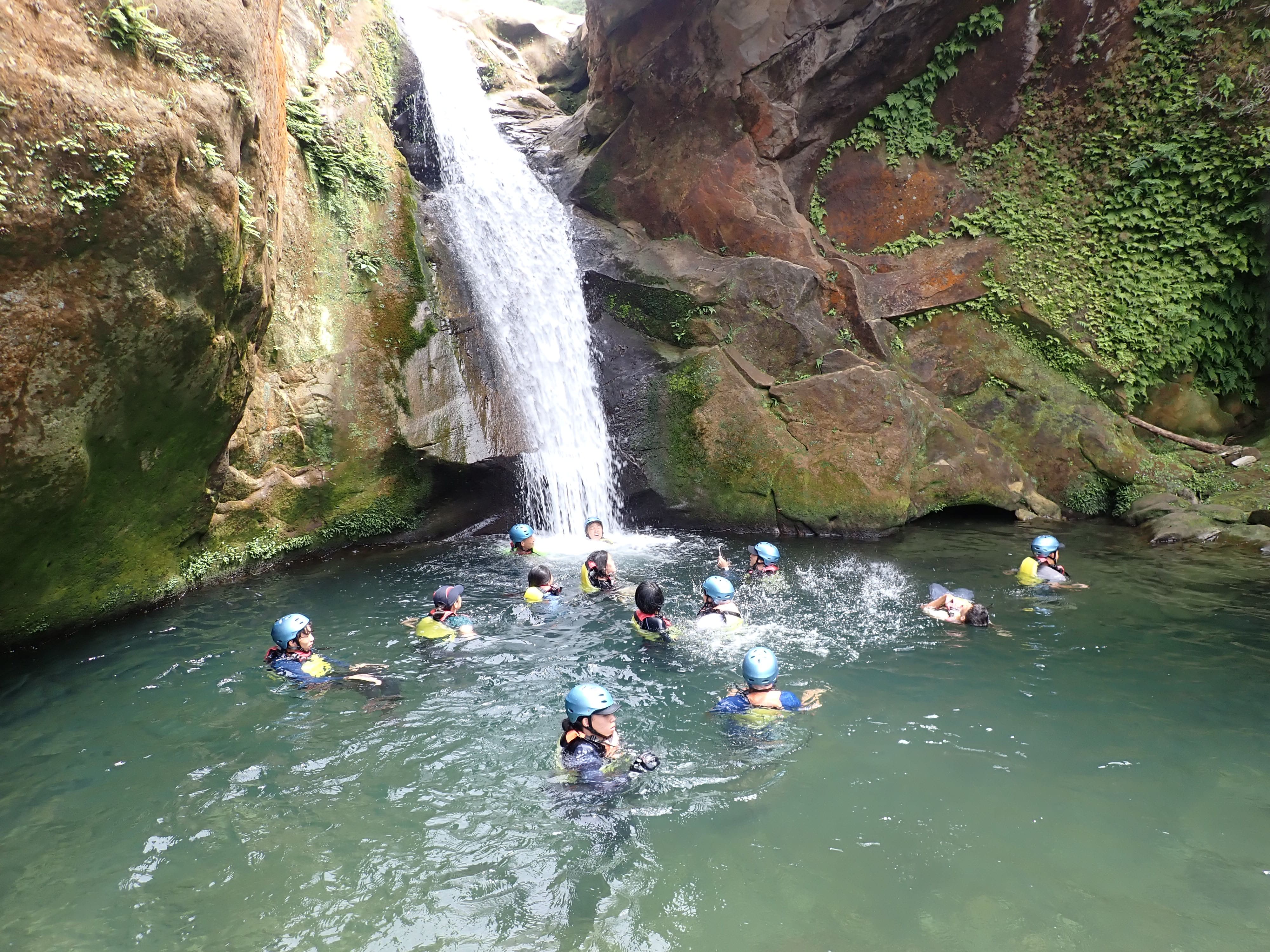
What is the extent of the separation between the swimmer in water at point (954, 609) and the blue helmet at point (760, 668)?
3246mm

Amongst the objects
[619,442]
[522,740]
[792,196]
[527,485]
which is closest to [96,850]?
[522,740]

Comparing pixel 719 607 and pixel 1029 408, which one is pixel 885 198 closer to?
pixel 1029 408

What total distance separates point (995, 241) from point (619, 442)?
822 cm

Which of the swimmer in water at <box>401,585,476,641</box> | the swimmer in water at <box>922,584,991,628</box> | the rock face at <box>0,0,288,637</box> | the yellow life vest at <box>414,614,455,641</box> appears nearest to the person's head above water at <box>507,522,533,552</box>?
the swimmer in water at <box>401,585,476,641</box>

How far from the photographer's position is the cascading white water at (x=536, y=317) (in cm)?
1349

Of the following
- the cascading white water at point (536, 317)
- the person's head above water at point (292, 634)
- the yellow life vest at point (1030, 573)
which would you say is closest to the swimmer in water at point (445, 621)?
the person's head above water at point (292, 634)

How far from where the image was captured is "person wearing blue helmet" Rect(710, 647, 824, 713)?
6.14 metres

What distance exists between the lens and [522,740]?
6.08 metres

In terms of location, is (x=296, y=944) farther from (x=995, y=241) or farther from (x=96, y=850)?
(x=995, y=241)

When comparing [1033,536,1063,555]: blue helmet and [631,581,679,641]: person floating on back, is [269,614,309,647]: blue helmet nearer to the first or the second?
[631,581,679,641]: person floating on back

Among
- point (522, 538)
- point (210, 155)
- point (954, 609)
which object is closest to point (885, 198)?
point (954, 609)

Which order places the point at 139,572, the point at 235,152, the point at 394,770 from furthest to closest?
the point at 139,572 < the point at 235,152 < the point at 394,770

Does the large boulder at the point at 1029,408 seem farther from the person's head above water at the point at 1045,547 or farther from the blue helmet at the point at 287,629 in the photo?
the blue helmet at the point at 287,629

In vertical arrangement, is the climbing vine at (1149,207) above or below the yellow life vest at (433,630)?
above
